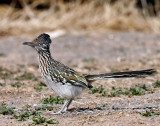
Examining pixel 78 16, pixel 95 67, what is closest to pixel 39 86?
pixel 95 67

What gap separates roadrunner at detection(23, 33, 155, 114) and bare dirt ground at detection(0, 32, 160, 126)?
13.0 inches

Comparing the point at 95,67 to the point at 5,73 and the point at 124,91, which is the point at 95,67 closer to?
the point at 5,73

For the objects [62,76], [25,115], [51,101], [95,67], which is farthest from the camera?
[95,67]

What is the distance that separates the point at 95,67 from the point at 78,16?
22.1 feet

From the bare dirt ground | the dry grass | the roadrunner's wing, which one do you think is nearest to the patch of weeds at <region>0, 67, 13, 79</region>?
the bare dirt ground

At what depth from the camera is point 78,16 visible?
1922 centimetres

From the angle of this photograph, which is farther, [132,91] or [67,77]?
[132,91]

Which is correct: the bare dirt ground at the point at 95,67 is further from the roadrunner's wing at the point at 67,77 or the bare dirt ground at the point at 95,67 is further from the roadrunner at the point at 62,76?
the roadrunner's wing at the point at 67,77

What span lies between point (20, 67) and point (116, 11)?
7.50 metres

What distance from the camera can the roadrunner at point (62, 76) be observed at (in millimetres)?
7363

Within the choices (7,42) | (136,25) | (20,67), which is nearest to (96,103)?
(20,67)

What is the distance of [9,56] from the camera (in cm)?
1465

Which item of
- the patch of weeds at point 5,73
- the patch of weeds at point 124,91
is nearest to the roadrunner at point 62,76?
the patch of weeds at point 124,91

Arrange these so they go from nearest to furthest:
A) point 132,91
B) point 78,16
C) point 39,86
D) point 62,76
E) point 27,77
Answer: point 62,76 → point 132,91 → point 39,86 → point 27,77 → point 78,16
